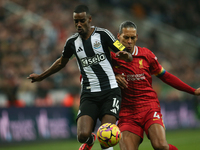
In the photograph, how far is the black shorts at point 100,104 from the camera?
5.48 meters

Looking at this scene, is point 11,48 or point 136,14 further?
point 136,14

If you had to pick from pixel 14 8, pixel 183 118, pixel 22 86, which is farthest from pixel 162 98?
pixel 14 8

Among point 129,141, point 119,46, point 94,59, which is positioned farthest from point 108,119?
point 119,46

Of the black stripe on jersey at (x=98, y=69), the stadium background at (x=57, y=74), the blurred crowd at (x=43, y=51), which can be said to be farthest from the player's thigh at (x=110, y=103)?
the blurred crowd at (x=43, y=51)

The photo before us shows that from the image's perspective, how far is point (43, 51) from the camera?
44.9 feet

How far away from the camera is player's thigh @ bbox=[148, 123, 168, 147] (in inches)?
210

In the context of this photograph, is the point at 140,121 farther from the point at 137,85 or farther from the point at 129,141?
the point at 137,85

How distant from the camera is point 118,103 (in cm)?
558

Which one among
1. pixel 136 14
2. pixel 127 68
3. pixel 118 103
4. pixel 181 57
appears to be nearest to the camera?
pixel 118 103

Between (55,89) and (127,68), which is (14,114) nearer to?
(55,89)

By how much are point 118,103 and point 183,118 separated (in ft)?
33.5

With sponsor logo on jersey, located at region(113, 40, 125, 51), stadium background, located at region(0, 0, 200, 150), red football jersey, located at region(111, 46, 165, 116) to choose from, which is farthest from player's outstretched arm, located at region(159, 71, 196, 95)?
stadium background, located at region(0, 0, 200, 150)

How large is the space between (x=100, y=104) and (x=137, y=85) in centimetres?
74

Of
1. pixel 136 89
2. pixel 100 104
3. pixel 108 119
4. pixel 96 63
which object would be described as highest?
pixel 96 63
